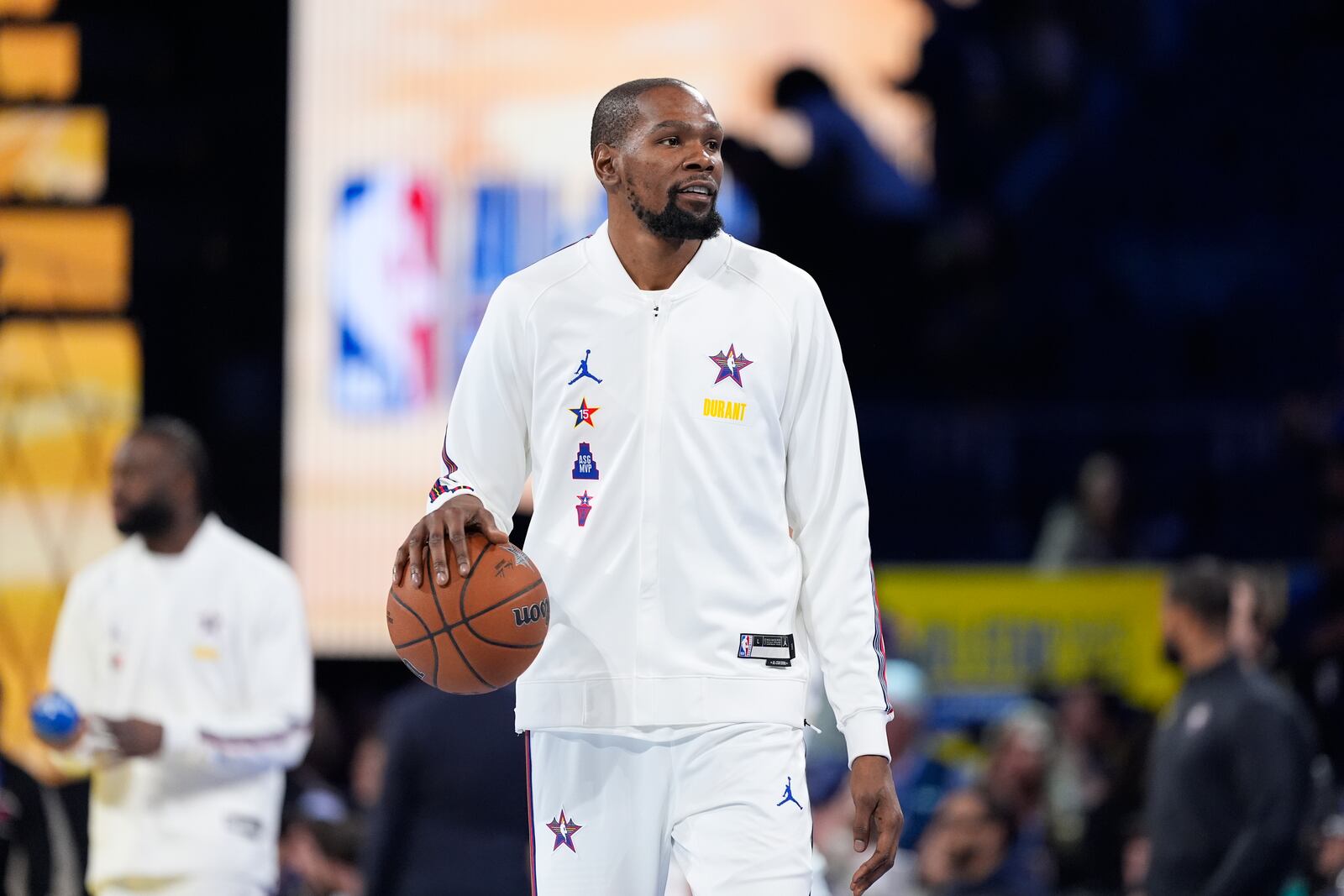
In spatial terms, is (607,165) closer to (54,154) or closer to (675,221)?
(675,221)

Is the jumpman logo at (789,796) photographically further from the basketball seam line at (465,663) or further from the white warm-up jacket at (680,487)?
the basketball seam line at (465,663)

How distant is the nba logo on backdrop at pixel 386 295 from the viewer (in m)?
11.8

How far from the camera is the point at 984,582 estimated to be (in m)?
11.0

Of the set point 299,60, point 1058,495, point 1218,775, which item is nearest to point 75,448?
point 299,60

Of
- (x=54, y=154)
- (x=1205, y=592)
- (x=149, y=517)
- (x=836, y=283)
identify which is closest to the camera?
(x=149, y=517)

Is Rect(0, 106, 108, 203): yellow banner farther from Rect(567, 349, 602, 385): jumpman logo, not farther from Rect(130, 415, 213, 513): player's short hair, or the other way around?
Rect(567, 349, 602, 385): jumpman logo

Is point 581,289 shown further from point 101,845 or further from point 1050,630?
point 1050,630

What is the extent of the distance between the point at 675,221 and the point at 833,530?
680 millimetres

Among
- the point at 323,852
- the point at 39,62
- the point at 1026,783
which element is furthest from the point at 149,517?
the point at 39,62

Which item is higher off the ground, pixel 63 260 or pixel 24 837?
pixel 63 260

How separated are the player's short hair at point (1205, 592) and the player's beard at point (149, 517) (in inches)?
138

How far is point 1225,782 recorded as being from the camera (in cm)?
685

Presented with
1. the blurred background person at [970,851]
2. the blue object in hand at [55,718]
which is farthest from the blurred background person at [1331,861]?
the blue object in hand at [55,718]

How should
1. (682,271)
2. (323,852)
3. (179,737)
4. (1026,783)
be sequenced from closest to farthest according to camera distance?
1. (682,271)
2. (179,737)
3. (323,852)
4. (1026,783)
